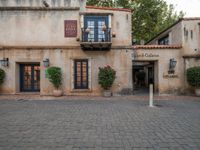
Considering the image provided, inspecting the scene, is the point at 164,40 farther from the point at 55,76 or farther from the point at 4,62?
the point at 4,62

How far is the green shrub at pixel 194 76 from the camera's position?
1261 centimetres

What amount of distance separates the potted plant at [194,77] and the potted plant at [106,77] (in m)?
5.31

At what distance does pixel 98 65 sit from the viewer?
13.6 meters

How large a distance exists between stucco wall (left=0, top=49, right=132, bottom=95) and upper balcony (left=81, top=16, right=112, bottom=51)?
0.72 m

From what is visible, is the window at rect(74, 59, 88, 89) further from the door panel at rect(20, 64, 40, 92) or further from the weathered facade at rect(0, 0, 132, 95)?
the door panel at rect(20, 64, 40, 92)

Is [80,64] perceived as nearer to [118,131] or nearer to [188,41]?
[188,41]

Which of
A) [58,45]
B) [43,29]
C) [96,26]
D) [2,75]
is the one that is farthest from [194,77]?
[2,75]

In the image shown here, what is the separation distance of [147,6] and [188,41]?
12139mm

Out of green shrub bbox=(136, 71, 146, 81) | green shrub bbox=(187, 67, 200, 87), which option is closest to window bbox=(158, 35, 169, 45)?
green shrub bbox=(136, 71, 146, 81)

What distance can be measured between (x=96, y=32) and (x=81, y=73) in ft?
10.5

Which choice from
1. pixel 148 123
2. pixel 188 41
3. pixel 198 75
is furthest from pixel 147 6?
pixel 148 123

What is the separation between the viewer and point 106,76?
41.4 ft

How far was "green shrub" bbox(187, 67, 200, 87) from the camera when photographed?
12609 mm

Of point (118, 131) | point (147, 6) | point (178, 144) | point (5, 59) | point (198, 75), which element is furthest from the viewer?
point (147, 6)
